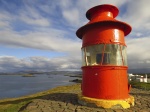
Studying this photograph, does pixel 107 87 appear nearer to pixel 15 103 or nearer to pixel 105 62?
pixel 105 62

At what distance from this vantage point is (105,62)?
30.6 feet

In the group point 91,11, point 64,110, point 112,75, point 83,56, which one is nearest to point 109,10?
point 91,11

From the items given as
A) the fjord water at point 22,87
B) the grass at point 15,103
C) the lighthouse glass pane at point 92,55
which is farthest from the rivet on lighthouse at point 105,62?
the fjord water at point 22,87

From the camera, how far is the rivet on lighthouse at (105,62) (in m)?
9.19

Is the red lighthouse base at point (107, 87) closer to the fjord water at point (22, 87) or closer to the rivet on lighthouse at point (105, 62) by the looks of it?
the rivet on lighthouse at point (105, 62)

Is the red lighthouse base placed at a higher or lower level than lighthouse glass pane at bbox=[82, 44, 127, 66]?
lower

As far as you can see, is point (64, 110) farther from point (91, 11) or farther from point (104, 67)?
point (91, 11)

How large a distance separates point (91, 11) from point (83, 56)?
8.33 feet

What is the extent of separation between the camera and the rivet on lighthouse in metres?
9.19

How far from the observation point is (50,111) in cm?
844

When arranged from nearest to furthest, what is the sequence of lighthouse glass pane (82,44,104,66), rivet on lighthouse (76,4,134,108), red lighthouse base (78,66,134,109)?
Answer: red lighthouse base (78,66,134,109) → rivet on lighthouse (76,4,134,108) → lighthouse glass pane (82,44,104,66)

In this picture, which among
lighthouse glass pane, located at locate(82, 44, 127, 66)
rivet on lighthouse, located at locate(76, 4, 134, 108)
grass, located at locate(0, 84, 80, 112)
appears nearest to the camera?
rivet on lighthouse, located at locate(76, 4, 134, 108)

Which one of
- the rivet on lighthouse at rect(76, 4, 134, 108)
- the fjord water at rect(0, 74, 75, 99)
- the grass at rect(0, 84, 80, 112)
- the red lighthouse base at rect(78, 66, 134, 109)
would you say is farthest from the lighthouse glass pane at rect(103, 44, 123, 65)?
the fjord water at rect(0, 74, 75, 99)

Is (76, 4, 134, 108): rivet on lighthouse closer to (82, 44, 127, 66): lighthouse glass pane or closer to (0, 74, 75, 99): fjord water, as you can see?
(82, 44, 127, 66): lighthouse glass pane
